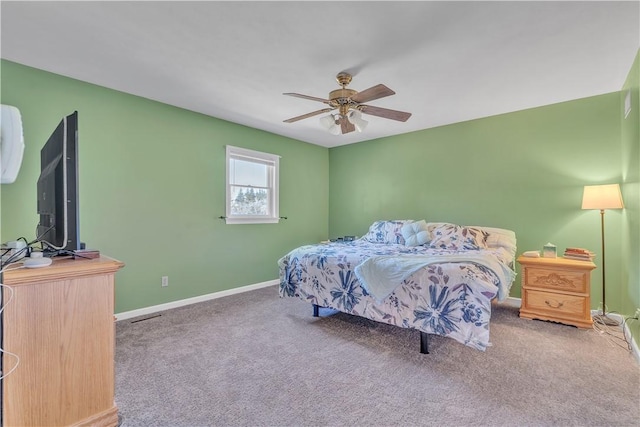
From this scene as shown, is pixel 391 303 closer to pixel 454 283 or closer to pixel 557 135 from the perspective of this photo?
pixel 454 283

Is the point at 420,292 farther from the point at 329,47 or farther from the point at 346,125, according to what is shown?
the point at 329,47

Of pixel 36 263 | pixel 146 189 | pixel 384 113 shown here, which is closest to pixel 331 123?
pixel 384 113

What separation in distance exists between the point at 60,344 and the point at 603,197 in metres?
4.30

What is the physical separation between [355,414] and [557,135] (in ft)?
12.2

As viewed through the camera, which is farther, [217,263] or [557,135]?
[217,263]

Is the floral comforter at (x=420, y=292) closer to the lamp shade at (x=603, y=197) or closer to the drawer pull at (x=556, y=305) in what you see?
the drawer pull at (x=556, y=305)

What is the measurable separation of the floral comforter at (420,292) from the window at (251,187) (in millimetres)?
1493

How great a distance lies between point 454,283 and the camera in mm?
2195

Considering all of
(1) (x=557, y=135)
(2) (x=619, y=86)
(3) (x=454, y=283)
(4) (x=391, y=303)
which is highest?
(2) (x=619, y=86)

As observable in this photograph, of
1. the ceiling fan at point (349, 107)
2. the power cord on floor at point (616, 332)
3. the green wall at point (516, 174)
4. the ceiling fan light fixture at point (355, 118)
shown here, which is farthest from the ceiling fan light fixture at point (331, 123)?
the power cord on floor at point (616, 332)

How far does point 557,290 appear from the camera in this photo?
9.90 ft

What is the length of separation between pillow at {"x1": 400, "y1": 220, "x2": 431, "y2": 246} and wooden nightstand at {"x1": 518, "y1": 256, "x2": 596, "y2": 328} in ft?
3.36

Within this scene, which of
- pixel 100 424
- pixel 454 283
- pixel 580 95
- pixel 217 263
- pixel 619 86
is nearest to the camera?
Answer: pixel 100 424

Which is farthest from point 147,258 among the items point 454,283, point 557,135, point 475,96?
point 557,135
